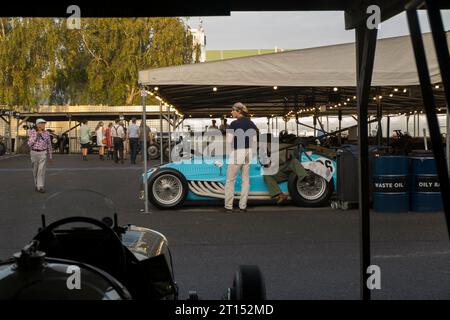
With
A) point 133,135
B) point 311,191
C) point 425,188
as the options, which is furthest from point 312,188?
point 133,135

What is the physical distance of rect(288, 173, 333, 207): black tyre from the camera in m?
11.6

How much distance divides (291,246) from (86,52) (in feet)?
117

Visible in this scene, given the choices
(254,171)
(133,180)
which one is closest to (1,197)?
(133,180)

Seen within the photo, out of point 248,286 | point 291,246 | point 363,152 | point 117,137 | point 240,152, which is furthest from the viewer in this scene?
point 117,137

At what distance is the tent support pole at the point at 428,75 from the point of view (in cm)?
264

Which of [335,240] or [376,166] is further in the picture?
[376,166]

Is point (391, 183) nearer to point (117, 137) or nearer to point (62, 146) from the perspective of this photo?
point (117, 137)

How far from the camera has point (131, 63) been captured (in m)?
39.6

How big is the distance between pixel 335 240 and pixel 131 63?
32792 mm

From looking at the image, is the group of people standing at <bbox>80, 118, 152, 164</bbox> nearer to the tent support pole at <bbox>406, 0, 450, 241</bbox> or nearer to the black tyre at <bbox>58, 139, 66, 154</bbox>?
the black tyre at <bbox>58, 139, 66, 154</bbox>

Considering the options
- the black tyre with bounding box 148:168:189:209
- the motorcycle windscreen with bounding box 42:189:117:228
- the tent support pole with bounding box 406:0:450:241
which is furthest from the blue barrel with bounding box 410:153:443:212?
the tent support pole with bounding box 406:0:450:241

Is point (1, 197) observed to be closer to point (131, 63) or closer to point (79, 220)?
point (79, 220)

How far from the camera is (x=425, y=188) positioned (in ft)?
35.3
